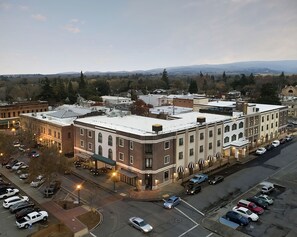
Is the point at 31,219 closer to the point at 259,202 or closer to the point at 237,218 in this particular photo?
the point at 237,218

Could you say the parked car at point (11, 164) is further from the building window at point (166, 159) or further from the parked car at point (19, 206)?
the building window at point (166, 159)

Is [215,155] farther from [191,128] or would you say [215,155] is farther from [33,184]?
[33,184]

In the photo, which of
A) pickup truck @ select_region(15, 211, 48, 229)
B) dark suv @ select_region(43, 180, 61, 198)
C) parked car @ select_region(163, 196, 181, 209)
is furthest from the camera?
dark suv @ select_region(43, 180, 61, 198)

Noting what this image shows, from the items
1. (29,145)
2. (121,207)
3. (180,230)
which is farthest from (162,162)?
(29,145)

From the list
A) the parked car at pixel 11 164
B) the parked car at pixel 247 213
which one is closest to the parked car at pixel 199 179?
the parked car at pixel 247 213

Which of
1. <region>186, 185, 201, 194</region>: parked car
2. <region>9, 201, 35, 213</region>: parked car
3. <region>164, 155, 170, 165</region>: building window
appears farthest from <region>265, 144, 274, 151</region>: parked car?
<region>9, 201, 35, 213</region>: parked car

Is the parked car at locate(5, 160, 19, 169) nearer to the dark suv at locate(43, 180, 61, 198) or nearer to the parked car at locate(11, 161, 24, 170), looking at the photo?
the parked car at locate(11, 161, 24, 170)
